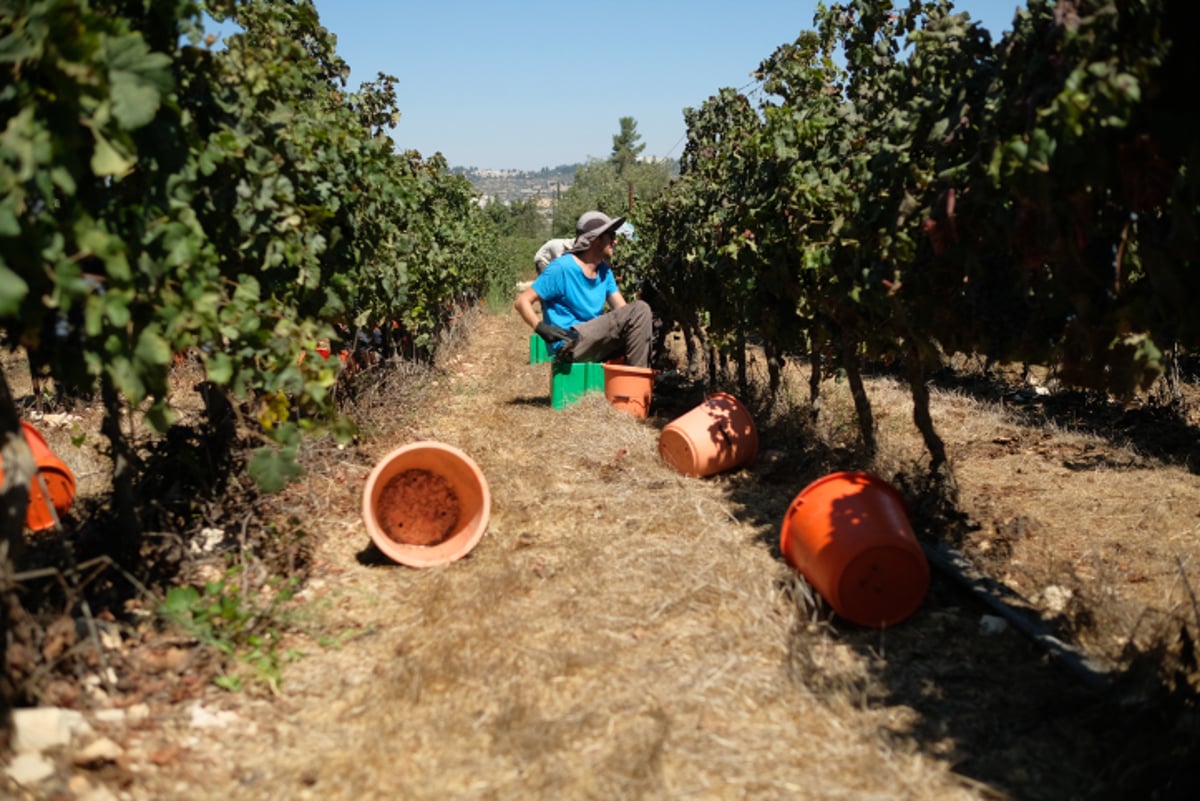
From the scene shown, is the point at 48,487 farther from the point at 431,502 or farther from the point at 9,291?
the point at 9,291

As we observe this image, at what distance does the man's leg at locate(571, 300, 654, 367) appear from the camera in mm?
7391

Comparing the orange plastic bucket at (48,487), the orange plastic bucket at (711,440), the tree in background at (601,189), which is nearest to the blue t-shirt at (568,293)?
the orange plastic bucket at (711,440)

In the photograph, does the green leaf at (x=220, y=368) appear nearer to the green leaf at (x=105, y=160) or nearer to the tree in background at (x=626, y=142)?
the green leaf at (x=105, y=160)

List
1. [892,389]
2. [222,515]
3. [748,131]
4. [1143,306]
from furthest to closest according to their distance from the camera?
[892,389]
[748,131]
[222,515]
[1143,306]

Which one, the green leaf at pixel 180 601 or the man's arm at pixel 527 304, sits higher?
the man's arm at pixel 527 304

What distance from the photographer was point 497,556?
4.41m

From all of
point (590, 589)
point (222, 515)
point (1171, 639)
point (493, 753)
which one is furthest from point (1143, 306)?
point (222, 515)

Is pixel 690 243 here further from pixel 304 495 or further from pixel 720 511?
pixel 304 495

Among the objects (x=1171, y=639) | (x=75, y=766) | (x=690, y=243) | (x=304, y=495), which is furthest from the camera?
(x=690, y=243)

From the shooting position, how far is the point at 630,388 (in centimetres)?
718

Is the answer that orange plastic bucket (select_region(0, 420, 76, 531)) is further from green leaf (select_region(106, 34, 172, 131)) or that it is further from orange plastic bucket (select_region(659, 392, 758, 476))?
orange plastic bucket (select_region(659, 392, 758, 476))

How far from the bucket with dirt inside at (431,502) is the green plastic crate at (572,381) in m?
2.94

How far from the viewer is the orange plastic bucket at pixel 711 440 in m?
5.75

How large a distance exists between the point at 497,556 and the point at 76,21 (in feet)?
8.71
